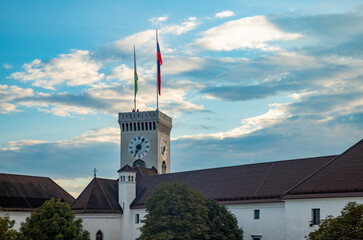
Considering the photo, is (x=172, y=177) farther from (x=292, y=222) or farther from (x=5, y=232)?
(x=5, y=232)

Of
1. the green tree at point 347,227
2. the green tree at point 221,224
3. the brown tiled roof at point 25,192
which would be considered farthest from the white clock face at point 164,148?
the green tree at point 347,227

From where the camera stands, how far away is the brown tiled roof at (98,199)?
85812 mm

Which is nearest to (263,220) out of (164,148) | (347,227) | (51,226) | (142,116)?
(51,226)

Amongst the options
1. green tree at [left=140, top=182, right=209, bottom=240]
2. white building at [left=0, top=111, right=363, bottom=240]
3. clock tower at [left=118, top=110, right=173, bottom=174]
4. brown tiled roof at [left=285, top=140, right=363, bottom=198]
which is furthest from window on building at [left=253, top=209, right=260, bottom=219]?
clock tower at [left=118, top=110, right=173, bottom=174]

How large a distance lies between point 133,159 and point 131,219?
32297mm

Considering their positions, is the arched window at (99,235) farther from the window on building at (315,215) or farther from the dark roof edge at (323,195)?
the window on building at (315,215)

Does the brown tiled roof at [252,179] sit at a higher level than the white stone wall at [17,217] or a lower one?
higher

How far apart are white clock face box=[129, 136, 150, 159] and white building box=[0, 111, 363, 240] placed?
12866mm

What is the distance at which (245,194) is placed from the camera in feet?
248

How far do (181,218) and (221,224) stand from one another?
18.5 feet

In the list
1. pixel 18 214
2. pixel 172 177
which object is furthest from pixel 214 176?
pixel 18 214

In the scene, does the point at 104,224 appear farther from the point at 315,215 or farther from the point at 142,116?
the point at 142,116

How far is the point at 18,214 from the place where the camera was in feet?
281

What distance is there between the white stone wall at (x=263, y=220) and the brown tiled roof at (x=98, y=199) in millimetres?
21126
